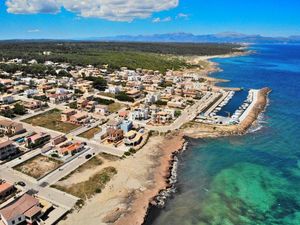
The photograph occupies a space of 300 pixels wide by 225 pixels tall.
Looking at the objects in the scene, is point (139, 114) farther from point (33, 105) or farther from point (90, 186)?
point (90, 186)

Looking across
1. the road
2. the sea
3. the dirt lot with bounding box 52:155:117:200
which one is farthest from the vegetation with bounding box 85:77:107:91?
the dirt lot with bounding box 52:155:117:200

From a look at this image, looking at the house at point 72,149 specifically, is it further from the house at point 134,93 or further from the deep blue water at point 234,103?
the deep blue water at point 234,103

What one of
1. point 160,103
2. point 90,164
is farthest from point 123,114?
point 90,164

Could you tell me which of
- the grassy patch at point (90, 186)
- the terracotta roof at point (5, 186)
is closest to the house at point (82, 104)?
the grassy patch at point (90, 186)

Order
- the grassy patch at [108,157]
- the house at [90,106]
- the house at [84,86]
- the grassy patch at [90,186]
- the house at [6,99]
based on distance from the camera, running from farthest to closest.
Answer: the house at [84,86], the house at [6,99], the house at [90,106], the grassy patch at [108,157], the grassy patch at [90,186]

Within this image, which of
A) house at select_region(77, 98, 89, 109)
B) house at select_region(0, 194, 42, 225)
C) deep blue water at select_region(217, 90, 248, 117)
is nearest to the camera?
house at select_region(0, 194, 42, 225)

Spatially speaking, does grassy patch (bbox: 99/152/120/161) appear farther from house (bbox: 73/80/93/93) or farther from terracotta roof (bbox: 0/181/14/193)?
house (bbox: 73/80/93/93)

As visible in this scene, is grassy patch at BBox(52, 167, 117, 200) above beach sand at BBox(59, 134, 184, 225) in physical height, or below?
above
